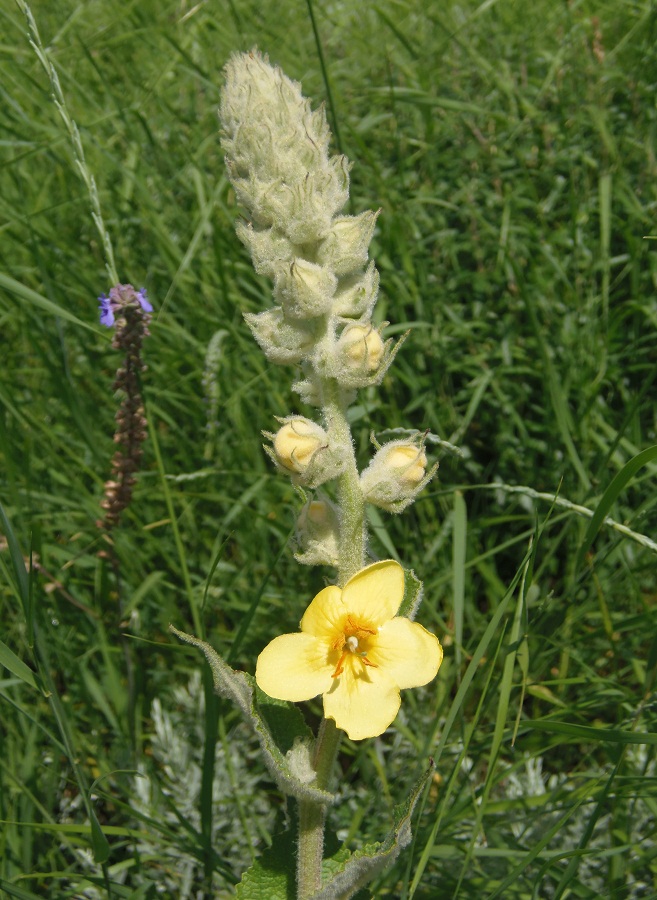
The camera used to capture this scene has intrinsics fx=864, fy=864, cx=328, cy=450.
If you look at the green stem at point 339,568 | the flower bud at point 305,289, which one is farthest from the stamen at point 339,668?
the flower bud at point 305,289

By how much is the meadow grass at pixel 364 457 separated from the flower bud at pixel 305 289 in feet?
1.95

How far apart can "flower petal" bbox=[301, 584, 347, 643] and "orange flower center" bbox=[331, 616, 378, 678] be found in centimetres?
2

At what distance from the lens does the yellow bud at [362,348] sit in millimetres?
1830

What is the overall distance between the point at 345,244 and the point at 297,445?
47 cm

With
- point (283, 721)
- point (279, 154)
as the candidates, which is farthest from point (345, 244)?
point (283, 721)

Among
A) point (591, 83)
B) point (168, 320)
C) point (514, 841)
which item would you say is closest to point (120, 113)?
point (168, 320)

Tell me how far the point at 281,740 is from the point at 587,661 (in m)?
1.18

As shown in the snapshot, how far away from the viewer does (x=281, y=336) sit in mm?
1917

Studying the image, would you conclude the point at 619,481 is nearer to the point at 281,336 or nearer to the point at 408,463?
the point at 408,463

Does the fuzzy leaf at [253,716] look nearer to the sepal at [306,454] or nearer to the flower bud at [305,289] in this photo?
the sepal at [306,454]

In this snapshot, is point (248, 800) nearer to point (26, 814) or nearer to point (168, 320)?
point (26, 814)

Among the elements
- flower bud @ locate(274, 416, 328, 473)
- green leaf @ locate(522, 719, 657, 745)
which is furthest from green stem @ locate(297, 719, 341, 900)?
flower bud @ locate(274, 416, 328, 473)

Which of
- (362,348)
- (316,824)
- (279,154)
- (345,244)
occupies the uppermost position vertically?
(279,154)

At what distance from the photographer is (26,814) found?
6.86ft
